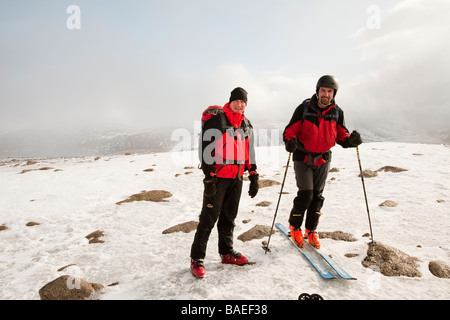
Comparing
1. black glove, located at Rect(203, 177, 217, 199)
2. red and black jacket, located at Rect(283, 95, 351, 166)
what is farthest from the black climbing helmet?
black glove, located at Rect(203, 177, 217, 199)

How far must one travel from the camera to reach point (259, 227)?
23.5 ft

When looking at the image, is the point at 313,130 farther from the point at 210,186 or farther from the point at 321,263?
the point at 321,263

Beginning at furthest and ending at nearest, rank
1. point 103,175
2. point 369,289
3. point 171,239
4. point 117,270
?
point 103,175 → point 171,239 → point 117,270 → point 369,289

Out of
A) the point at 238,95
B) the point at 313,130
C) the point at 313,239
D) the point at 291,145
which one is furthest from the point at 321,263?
the point at 238,95

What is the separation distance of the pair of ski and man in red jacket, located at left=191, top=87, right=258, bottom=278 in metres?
1.47

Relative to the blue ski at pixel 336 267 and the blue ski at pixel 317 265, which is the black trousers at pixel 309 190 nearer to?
the blue ski at pixel 317 265

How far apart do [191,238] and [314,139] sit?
4.40 m

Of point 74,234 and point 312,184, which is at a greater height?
point 312,184

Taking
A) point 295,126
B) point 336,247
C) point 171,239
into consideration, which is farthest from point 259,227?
point 295,126

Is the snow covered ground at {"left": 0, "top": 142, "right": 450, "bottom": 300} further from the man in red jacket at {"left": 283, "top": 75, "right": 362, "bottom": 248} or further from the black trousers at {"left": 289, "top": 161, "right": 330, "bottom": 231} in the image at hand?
the man in red jacket at {"left": 283, "top": 75, "right": 362, "bottom": 248}

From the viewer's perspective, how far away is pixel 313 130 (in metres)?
5.24

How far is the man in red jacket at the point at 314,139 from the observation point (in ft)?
17.2

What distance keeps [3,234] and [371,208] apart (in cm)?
1281
